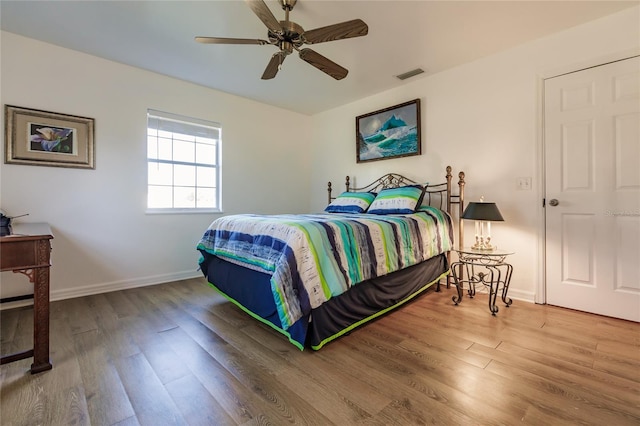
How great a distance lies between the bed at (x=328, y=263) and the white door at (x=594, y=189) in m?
0.82

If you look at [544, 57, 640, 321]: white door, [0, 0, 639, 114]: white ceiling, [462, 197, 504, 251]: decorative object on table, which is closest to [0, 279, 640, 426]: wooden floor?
[544, 57, 640, 321]: white door

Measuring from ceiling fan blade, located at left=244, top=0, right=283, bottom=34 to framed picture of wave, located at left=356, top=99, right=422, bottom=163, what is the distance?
221 centimetres

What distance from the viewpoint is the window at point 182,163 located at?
11.1 feet

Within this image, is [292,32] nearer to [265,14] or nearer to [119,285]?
[265,14]

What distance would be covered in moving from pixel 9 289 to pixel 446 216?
14.4 feet

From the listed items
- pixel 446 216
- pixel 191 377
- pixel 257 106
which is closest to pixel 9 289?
pixel 191 377

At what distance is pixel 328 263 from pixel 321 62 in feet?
5.28

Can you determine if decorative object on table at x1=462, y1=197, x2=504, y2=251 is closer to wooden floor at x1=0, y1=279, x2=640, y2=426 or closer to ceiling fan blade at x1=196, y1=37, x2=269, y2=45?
wooden floor at x1=0, y1=279, x2=640, y2=426

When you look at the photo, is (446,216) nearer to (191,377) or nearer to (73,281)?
(191,377)

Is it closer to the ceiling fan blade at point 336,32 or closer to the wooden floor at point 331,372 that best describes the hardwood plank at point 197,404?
the wooden floor at point 331,372

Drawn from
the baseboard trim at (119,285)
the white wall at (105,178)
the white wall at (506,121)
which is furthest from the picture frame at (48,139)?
the white wall at (506,121)

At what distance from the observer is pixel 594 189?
240 centimetres

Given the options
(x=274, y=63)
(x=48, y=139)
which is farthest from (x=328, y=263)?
(x=48, y=139)

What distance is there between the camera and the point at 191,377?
59.3 inches
